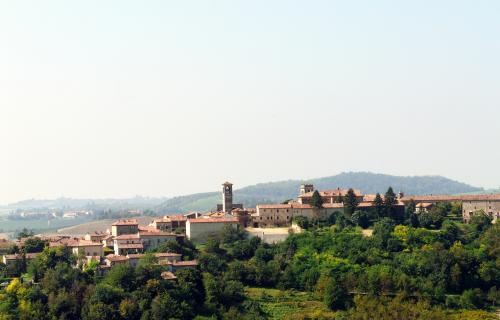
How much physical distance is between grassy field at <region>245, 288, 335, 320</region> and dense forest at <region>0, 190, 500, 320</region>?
14 centimetres

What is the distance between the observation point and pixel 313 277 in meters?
53.5

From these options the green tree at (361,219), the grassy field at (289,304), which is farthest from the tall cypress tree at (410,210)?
the grassy field at (289,304)

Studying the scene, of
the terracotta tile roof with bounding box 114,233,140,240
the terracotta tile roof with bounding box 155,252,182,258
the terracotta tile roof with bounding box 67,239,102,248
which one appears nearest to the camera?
the terracotta tile roof with bounding box 155,252,182,258

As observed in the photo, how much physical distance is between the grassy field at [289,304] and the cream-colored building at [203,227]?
9.80 m

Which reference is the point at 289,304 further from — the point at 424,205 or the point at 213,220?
the point at 424,205

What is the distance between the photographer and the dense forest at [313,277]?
152 feet

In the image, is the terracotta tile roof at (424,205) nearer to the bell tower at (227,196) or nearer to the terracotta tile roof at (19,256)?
the bell tower at (227,196)

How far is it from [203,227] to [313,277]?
11.3 metres

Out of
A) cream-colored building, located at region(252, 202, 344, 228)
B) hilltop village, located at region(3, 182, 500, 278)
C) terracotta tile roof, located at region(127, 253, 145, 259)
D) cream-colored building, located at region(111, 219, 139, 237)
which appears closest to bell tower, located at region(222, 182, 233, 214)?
hilltop village, located at region(3, 182, 500, 278)

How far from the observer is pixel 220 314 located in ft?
159

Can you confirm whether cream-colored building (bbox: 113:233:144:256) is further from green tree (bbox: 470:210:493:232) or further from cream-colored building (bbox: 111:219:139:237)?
green tree (bbox: 470:210:493:232)

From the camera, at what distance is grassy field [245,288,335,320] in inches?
1898

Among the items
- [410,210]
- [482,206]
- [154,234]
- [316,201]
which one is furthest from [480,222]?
[154,234]

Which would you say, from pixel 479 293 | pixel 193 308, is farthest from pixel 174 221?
pixel 479 293
